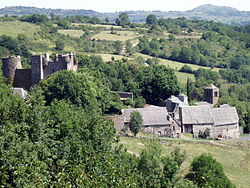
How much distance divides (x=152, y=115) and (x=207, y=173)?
25.2 m

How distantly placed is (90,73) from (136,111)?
8.74 meters

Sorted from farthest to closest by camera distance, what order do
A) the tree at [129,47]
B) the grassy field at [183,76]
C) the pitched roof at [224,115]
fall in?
the tree at [129,47], the grassy field at [183,76], the pitched roof at [224,115]

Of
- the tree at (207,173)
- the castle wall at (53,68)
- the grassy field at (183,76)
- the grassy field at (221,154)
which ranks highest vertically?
the castle wall at (53,68)

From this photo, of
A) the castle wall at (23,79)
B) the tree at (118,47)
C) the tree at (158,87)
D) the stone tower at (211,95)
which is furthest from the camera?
the tree at (118,47)

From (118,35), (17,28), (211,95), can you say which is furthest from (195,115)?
(118,35)

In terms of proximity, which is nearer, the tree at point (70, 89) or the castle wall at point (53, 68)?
the tree at point (70, 89)

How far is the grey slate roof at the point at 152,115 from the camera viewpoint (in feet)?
229

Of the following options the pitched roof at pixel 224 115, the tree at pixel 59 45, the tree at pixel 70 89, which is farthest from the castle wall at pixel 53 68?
the tree at pixel 59 45

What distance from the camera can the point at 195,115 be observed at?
74062mm

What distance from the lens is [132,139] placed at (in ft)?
206

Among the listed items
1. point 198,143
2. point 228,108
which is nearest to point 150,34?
point 228,108

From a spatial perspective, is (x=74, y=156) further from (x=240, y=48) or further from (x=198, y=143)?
(x=240, y=48)

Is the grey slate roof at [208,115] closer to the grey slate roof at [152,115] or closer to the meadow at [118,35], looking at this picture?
the grey slate roof at [152,115]

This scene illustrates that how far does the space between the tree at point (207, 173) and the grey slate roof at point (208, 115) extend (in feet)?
82.1
